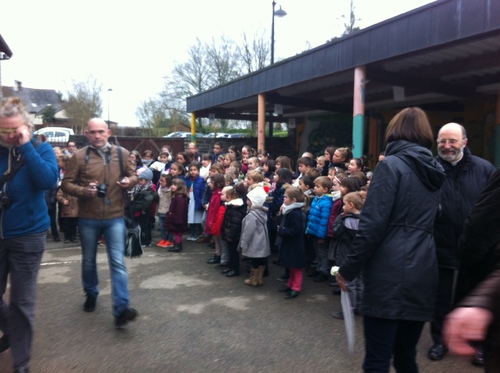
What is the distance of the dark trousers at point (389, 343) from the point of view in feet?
8.03

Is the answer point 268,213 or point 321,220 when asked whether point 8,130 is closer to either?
point 321,220

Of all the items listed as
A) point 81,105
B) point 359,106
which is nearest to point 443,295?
point 359,106

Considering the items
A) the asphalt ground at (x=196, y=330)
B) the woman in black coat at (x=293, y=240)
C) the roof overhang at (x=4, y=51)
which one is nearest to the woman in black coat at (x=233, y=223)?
the asphalt ground at (x=196, y=330)

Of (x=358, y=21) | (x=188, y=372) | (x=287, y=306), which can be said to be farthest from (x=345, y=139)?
(x=358, y=21)

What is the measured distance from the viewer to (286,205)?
17.6 ft

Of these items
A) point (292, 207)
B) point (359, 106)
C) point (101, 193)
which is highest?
point (359, 106)

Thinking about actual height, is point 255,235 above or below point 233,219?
below

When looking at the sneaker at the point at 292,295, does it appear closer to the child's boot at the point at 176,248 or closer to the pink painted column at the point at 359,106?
the child's boot at the point at 176,248

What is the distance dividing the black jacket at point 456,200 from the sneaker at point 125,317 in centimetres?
275

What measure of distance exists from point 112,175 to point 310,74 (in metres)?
6.08

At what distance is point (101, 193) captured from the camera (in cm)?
414

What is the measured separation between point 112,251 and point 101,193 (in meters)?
0.57

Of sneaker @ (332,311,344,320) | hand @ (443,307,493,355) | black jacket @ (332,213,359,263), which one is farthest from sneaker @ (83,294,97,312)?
hand @ (443,307,493,355)

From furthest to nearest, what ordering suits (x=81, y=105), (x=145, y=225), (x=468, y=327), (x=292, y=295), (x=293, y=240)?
1. (x=81, y=105)
2. (x=145, y=225)
3. (x=293, y=240)
4. (x=292, y=295)
5. (x=468, y=327)
